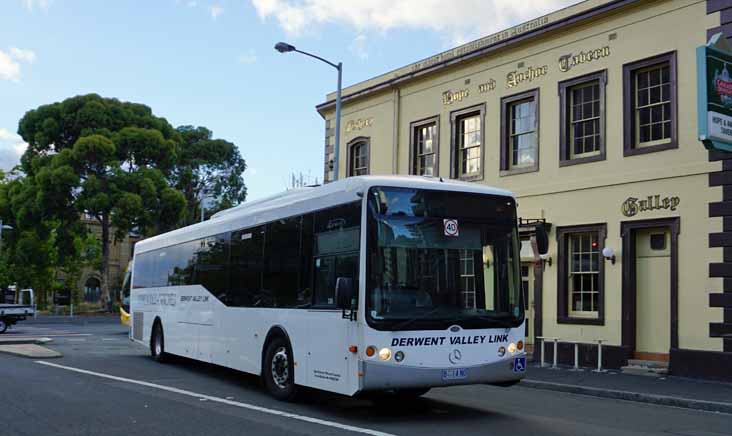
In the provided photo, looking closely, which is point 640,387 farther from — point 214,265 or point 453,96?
point 453,96

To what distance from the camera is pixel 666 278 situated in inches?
635

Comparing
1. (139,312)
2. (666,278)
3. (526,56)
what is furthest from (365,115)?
(666,278)

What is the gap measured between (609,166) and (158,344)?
10870 millimetres

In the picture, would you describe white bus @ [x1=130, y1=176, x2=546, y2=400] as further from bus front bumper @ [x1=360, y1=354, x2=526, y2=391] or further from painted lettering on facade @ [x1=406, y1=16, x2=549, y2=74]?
painted lettering on facade @ [x1=406, y1=16, x2=549, y2=74]

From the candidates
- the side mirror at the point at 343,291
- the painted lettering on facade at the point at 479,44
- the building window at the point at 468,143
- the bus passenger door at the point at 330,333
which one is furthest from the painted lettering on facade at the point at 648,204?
the side mirror at the point at 343,291

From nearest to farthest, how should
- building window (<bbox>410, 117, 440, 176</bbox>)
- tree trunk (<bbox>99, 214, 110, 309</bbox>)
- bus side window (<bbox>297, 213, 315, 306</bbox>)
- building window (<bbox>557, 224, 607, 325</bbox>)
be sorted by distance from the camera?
1. bus side window (<bbox>297, 213, 315, 306</bbox>)
2. building window (<bbox>557, 224, 607, 325</bbox>)
3. building window (<bbox>410, 117, 440, 176</bbox>)
4. tree trunk (<bbox>99, 214, 110, 309</bbox>)

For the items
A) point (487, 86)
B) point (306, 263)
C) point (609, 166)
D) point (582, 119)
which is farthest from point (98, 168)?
point (306, 263)

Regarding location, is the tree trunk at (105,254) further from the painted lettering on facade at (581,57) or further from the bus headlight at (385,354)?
the bus headlight at (385,354)

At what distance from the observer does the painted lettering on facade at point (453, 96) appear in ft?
70.1

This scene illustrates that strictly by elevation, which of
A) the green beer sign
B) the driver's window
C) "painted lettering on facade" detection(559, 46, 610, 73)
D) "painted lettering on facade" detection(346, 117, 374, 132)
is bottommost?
the driver's window

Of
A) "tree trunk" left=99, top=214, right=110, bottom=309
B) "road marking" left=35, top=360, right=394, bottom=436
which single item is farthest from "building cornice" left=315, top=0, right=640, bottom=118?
"tree trunk" left=99, top=214, right=110, bottom=309

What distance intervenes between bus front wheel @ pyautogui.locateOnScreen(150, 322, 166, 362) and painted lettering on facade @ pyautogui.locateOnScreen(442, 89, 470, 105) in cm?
980

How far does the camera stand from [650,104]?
54.8 feet

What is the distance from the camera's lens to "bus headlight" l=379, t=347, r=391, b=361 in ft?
30.3
